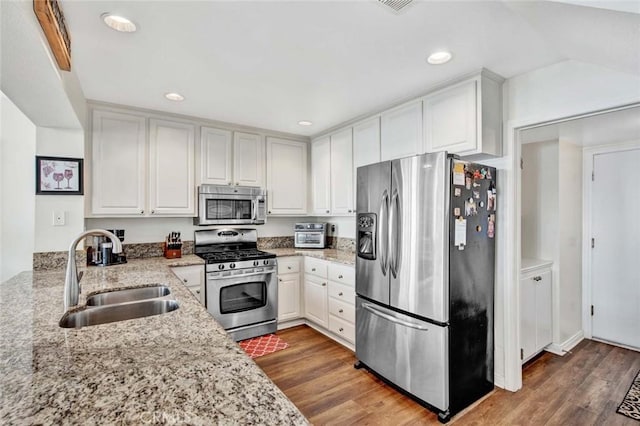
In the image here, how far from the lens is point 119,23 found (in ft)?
5.48

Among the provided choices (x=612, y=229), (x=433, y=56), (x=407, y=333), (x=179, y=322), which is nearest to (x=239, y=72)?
(x=433, y=56)

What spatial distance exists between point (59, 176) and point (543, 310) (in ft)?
14.5

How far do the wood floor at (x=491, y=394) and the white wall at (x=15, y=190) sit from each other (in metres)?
2.23

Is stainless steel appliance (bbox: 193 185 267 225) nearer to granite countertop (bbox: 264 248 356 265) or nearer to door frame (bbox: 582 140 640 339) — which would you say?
granite countertop (bbox: 264 248 356 265)

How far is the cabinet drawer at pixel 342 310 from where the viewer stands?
297cm

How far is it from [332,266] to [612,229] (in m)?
3.01

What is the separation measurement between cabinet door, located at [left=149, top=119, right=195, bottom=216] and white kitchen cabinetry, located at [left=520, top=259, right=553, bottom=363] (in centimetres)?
330

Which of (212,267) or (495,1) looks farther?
(212,267)

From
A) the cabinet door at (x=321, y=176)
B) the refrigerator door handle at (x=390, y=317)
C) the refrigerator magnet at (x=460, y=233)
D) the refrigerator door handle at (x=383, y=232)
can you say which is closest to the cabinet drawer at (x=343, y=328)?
the refrigerator door handle at (x=390, y=317)

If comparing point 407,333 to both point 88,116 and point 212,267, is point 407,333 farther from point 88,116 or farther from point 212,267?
point 88,116

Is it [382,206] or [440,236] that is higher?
[382,206]

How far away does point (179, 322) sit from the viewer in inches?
49.7

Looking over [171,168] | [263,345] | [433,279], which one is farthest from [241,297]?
[433,279]

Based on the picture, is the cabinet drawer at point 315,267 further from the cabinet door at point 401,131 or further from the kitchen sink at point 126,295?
the kitchen sink at point 126,295
